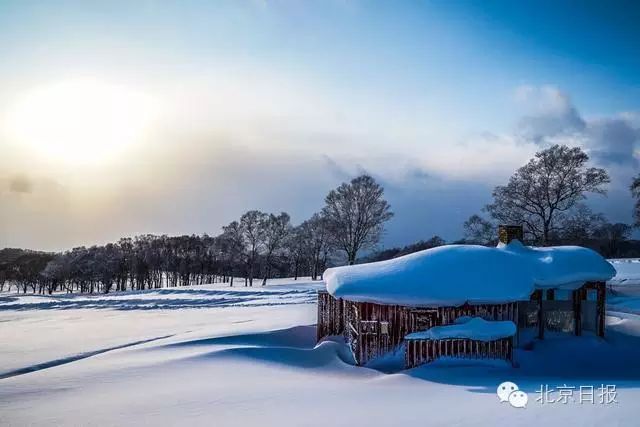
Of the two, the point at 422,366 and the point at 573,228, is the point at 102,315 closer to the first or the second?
the point at 422,366

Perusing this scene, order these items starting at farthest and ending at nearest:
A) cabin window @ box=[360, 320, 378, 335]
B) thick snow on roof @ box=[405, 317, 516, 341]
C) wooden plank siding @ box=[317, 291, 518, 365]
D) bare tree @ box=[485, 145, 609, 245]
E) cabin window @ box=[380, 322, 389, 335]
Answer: bare tree @ box=[485, 145, 609, 245] < cabin window @ box=[360, 320, 378, 335] < cabin window @ box=[380, 322, 389, 335] < wooden plank siding @ box=[317, 291, 518, 365] < thick snow on roof @ box=[405, 317, 516, 341]

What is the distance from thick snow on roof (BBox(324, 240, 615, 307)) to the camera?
13.0m

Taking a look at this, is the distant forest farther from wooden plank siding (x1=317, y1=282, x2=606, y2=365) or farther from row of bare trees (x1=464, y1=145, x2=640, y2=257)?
wooden plank siding (x1=317, y1=282, x2=606, y2=365)

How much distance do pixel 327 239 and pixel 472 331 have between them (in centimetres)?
4021

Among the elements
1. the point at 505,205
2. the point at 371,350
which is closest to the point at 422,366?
the point at 371,350

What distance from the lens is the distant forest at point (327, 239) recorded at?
3378 centimetres

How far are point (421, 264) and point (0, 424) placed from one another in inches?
449

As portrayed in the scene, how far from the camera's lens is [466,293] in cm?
1288

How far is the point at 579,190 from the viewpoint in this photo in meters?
33.0

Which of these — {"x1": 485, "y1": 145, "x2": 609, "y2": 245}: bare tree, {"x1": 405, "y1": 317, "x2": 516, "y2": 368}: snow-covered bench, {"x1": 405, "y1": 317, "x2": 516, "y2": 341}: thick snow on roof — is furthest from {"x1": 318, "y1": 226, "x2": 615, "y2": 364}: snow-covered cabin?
{"x1": 485, "y1": 145, "x2": 609, "y2": 245}: bare tree

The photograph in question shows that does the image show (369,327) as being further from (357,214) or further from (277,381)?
(357,214)

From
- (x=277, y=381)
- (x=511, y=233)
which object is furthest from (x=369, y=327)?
(x=511, y=233)

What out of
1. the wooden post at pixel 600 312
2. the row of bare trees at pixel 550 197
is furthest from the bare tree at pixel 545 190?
the wooden post at pixel 600 312

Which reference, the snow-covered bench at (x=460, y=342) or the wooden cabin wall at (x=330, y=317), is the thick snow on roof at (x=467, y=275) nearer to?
the snow-covered bench at (x=460, y=342)
